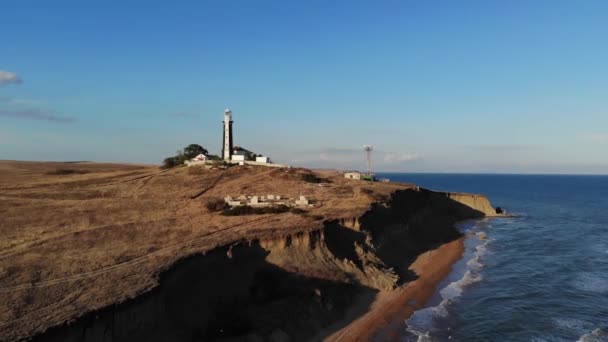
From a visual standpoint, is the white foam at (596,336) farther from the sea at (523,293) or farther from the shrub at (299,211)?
the shrub at (299,211)

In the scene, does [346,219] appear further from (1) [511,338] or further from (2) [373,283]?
(1) [511,338]

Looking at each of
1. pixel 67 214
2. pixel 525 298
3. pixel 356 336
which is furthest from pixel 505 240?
pixel 67 214

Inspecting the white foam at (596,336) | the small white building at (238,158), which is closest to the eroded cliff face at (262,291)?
the white foam at (596,336)

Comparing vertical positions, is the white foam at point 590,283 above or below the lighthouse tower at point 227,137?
below

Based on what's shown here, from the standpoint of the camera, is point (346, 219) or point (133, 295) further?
Answer: point (346, 219)

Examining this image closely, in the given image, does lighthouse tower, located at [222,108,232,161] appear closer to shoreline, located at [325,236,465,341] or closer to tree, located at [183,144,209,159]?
tree, located at [183,144,209,159]

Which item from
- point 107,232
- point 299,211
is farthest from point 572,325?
point 107,232

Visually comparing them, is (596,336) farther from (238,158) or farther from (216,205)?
(238,158)
